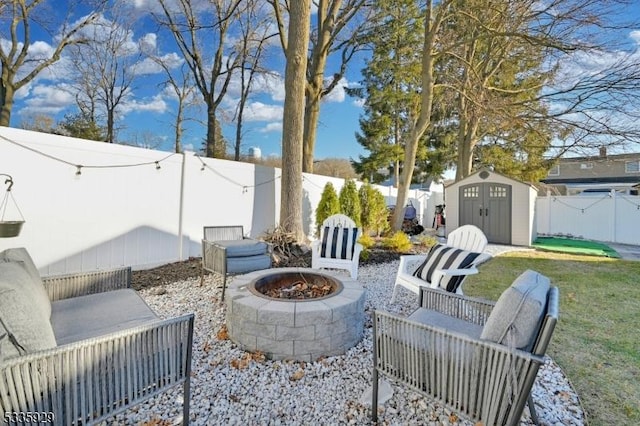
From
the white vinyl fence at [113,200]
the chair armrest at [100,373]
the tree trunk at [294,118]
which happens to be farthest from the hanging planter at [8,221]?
the tree trunk at [294,118]

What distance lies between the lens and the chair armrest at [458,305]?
7.39 ft

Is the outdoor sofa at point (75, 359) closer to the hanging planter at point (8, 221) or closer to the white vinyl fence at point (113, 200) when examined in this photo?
the hanging planter at point (8, 221)

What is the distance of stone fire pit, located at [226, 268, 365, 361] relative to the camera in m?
2.53

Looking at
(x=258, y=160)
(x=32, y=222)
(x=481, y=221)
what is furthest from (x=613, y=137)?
(x=258, y=160)

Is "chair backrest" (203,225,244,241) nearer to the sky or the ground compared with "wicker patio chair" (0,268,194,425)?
nearer to the sky

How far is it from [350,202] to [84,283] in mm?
6074

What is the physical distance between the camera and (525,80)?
37.4 feet

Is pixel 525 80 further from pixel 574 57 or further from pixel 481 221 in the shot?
pixel 481 221

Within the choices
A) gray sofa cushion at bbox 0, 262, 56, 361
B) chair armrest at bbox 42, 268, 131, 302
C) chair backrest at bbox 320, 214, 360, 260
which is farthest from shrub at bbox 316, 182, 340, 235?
gray sofa cushion at bbox 0, 262, 56, 361

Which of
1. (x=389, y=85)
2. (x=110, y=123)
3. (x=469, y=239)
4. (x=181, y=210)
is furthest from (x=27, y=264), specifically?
(x=110, y=123)

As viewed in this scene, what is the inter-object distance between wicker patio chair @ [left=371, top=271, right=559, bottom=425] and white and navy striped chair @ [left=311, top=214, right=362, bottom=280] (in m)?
2.60

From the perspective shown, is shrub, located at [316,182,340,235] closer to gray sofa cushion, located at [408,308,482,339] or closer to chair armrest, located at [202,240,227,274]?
chair armrest, located at [202,240,227,274]

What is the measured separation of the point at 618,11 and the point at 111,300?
9.00 metres

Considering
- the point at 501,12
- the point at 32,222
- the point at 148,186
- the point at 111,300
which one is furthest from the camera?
the point at 501,12
